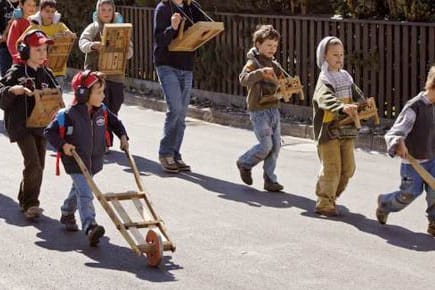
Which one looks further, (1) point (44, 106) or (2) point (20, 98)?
(2) point (20, 98)

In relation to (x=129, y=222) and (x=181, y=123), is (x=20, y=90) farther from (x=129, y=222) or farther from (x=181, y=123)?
(x=181, y=123)

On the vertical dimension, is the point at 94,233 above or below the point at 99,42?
below

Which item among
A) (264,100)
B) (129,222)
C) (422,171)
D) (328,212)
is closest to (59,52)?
(264,100)

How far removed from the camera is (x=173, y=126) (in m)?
12.0

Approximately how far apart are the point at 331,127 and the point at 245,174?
63.6 inches

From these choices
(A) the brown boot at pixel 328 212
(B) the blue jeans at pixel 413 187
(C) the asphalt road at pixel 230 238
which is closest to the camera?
(C) the asphalt road at pixel 230 238

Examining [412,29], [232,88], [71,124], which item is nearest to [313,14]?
[232,88]

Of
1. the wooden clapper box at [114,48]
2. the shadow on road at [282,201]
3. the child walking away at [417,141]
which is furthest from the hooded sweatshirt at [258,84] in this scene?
the wooden clapper box at [114,48]

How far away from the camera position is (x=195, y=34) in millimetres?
11664

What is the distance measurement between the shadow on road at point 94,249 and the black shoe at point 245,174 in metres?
2.22

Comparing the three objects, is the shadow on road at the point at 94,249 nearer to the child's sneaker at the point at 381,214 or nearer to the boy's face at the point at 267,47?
the child's sneaker at the point at 381,214

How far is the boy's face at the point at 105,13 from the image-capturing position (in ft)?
41.3

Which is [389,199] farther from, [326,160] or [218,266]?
[218,266]

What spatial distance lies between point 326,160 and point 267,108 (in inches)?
49.5
